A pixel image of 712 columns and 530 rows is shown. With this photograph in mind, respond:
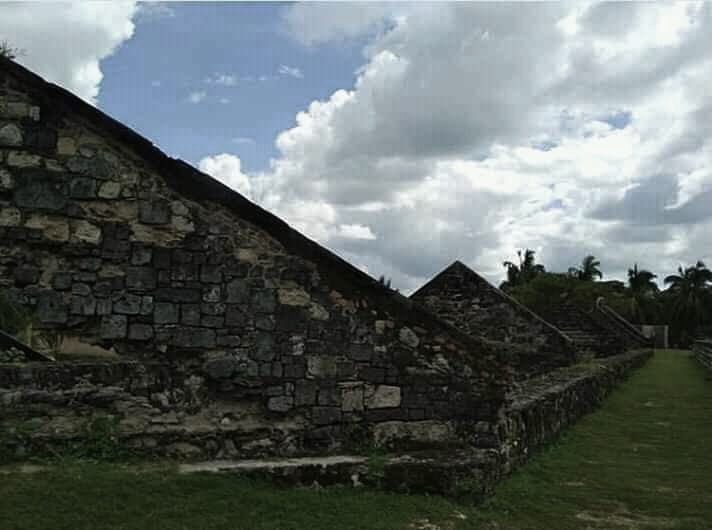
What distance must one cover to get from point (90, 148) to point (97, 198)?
0.54 metres

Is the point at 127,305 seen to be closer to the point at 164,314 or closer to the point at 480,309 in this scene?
the point at 164,314

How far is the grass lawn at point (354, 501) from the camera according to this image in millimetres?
5504

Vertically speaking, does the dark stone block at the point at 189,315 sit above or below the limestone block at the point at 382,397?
above

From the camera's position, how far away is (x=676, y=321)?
7288 centimetres

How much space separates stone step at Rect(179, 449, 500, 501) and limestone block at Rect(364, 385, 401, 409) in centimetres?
63

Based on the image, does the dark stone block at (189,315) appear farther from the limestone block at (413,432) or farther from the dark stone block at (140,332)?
the limestone block at (413,432)

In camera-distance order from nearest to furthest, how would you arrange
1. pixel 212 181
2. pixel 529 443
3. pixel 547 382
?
pixel 212 181 → pixel 529 443 → pixel 547 382

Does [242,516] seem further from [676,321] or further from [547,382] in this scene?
[676,321]

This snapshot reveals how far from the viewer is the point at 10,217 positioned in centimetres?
739

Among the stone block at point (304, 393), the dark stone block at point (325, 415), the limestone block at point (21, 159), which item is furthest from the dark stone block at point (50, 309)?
the dark stone block at point (325, 415)

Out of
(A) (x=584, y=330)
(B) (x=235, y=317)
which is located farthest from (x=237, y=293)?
(A) (x=584, y=330)

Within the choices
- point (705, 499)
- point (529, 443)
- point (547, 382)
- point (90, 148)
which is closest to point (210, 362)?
point (90, 148)

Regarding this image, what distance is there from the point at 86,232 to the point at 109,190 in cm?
50

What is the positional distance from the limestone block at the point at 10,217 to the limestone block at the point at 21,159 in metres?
0.47
